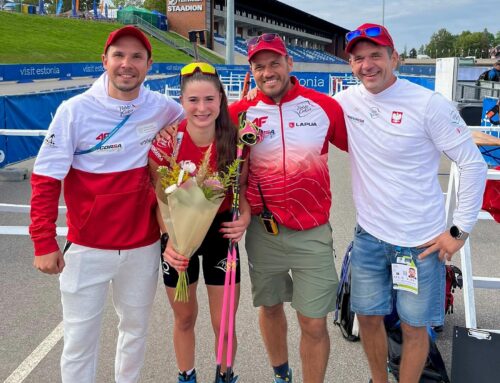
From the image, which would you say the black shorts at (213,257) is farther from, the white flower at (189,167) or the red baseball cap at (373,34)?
the red baseball cap at (373,34)

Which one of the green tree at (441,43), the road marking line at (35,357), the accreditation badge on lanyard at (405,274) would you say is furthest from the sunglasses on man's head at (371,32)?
the green tree at (441,43)

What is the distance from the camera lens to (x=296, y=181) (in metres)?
2.86

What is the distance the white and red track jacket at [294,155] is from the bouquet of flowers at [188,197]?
349 mm

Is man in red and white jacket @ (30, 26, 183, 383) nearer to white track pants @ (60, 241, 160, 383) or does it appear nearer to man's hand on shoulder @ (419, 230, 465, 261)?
white track pants @ (60, 241, 160, 383)

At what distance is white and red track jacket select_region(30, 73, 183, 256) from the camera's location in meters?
2.54

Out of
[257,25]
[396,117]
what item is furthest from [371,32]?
[257,25]

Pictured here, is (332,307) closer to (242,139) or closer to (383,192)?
(383,192)

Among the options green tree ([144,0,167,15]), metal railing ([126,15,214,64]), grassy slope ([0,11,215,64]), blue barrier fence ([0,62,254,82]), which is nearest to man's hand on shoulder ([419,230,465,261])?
blue barrier fence ([0,62,254,82])

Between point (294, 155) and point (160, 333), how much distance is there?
6.41 ft

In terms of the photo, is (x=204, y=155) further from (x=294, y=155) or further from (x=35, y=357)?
(x=35, y=357)

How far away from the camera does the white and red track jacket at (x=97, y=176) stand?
99.9 inches

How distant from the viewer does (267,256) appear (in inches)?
120

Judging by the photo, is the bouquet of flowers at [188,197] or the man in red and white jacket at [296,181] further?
the man in red and white jacket at [296,181]

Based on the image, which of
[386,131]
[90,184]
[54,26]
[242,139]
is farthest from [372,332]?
[54,26]
